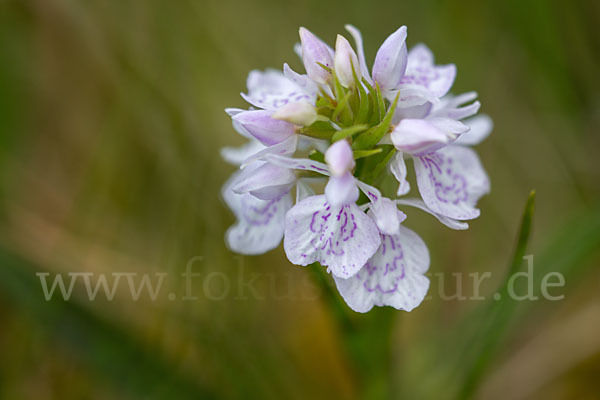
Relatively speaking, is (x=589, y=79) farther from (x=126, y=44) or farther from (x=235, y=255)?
(x=126, y=44)

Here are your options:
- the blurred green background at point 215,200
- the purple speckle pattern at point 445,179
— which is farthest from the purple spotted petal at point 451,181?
the blurred green background at point 215,200

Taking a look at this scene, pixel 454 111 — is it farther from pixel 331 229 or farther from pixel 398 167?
pixel 331 229

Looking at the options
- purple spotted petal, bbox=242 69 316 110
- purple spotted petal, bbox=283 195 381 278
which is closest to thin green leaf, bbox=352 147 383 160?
purple spotted petal, bbox=283 195 381 278

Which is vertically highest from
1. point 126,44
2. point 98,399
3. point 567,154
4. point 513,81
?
point 126,44

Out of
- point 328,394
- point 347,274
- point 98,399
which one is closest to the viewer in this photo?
point 347,274

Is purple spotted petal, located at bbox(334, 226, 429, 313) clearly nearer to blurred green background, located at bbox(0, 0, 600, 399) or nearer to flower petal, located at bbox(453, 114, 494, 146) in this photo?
flower petal, located at bbox(453, 114, 494, 146)

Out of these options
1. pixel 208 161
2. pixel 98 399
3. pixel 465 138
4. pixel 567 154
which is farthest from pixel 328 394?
pixel 567 154

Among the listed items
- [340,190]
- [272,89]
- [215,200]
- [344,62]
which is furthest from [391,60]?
[215,200]
